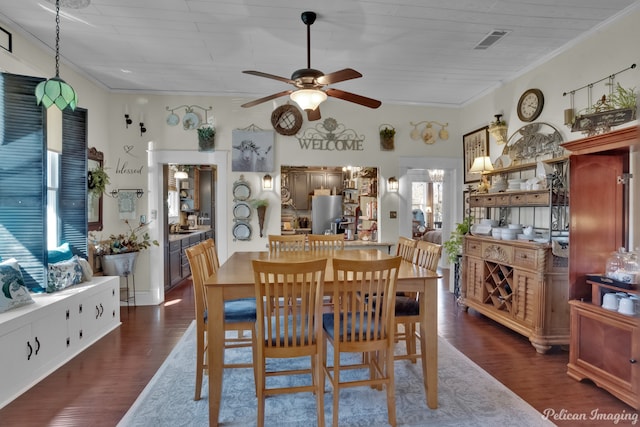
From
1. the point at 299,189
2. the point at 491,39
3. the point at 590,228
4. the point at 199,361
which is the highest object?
the point at 491,39

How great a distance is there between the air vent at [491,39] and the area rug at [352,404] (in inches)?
119

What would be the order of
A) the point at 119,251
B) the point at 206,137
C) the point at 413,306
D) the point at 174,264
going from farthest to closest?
the point at 174,264, the point at 206,137, the point at 119,251, the point at 413,306

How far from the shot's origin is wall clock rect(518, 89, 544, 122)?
382 cm

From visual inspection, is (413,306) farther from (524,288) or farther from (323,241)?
(524,288)

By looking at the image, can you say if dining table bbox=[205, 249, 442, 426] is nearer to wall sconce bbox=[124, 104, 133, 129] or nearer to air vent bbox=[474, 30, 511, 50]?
air vent bbox=[474, 30, 511, 50]

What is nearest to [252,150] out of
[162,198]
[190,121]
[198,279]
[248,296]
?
[190,121]

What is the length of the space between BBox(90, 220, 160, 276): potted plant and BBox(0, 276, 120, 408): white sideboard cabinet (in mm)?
411

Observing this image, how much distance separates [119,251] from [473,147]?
199 inches

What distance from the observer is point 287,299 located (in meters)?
1.97

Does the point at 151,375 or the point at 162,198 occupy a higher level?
the point at 162,198

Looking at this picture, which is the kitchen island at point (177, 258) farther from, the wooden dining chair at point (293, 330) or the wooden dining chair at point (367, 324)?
the wooden dining chair at point (367, 324)

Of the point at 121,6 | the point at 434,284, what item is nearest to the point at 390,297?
the point at 434,284

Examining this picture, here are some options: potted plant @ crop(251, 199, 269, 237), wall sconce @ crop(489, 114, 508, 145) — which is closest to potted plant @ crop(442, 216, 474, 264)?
wall sconce @ crop(489, 114, 508, 145)

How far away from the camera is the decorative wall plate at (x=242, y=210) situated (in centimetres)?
490
